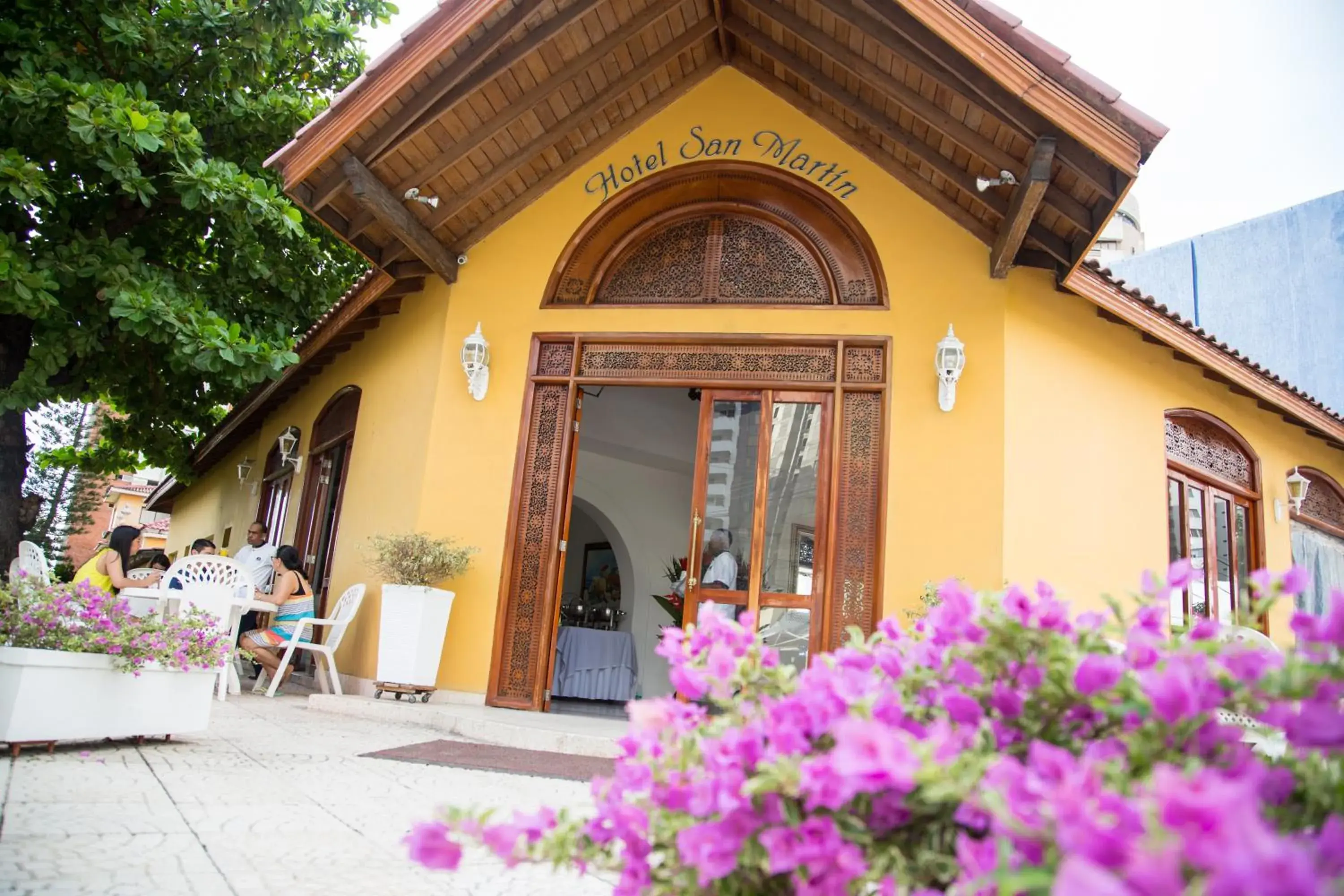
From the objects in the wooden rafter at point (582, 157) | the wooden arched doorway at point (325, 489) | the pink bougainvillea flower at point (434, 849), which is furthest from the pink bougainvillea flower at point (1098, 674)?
the wooden arched doorway at point (325, 489)

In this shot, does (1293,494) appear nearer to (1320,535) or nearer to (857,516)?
(1320,535)

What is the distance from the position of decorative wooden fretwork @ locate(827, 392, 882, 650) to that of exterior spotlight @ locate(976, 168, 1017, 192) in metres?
1.55

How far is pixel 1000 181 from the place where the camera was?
6.25 metres

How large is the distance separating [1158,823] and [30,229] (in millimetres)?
9398

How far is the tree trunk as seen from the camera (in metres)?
8.23

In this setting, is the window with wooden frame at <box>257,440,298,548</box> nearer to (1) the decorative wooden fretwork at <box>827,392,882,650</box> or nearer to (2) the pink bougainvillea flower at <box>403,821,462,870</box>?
(1) the decorative wooden fretwork at <box>827,392,882,650</box>

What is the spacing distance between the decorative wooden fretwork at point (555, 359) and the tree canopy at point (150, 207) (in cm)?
204

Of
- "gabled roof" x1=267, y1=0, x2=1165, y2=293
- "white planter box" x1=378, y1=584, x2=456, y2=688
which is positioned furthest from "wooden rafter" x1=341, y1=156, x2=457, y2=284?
"white planter box" x1=378, y1=584, x2=456, y2=688

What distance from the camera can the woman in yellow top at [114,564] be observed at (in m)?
6.94

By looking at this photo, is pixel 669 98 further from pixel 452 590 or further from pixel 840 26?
pixel 452 590

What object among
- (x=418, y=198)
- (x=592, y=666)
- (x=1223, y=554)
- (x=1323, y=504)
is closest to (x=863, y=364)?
(x=418, y=198)

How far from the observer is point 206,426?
10430mm

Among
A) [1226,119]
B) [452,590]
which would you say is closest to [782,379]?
[452,590]

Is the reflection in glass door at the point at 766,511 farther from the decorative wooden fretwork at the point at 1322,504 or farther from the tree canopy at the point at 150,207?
the decorative wooden fretwork at the point at 1322,504
